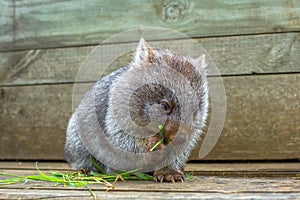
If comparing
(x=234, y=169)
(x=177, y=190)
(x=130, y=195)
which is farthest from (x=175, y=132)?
(x=234, y=169)

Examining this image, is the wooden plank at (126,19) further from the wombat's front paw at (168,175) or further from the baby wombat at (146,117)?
the wombat's front paw at (168,175)

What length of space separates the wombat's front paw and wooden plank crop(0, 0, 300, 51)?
1540 millimetres

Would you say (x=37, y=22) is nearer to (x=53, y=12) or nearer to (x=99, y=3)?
(x=53, y=12)

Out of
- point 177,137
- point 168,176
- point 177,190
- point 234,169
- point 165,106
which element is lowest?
point 234,169

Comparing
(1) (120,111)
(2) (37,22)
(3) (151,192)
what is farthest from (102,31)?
(3) (151,192)

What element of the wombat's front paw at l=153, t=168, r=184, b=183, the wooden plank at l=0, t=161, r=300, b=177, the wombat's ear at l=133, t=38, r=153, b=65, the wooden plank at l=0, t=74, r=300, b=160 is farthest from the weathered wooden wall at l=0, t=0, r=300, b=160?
the wombat's front paw at l=153, t=168, r=184, b=183

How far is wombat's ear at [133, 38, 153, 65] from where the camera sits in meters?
3.38

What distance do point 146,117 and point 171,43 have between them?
149 cm

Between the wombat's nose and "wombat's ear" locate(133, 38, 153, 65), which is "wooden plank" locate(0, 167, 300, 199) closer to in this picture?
the wombat's nose

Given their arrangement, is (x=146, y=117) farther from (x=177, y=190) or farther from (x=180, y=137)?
(x=177, y=190)

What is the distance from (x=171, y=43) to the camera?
4.48 m

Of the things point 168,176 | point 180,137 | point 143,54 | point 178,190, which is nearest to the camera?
point 178,190

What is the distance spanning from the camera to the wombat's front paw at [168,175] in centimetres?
318

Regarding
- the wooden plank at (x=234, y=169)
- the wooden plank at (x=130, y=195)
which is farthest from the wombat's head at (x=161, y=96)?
the wooden plank at (x=130, y=195)
